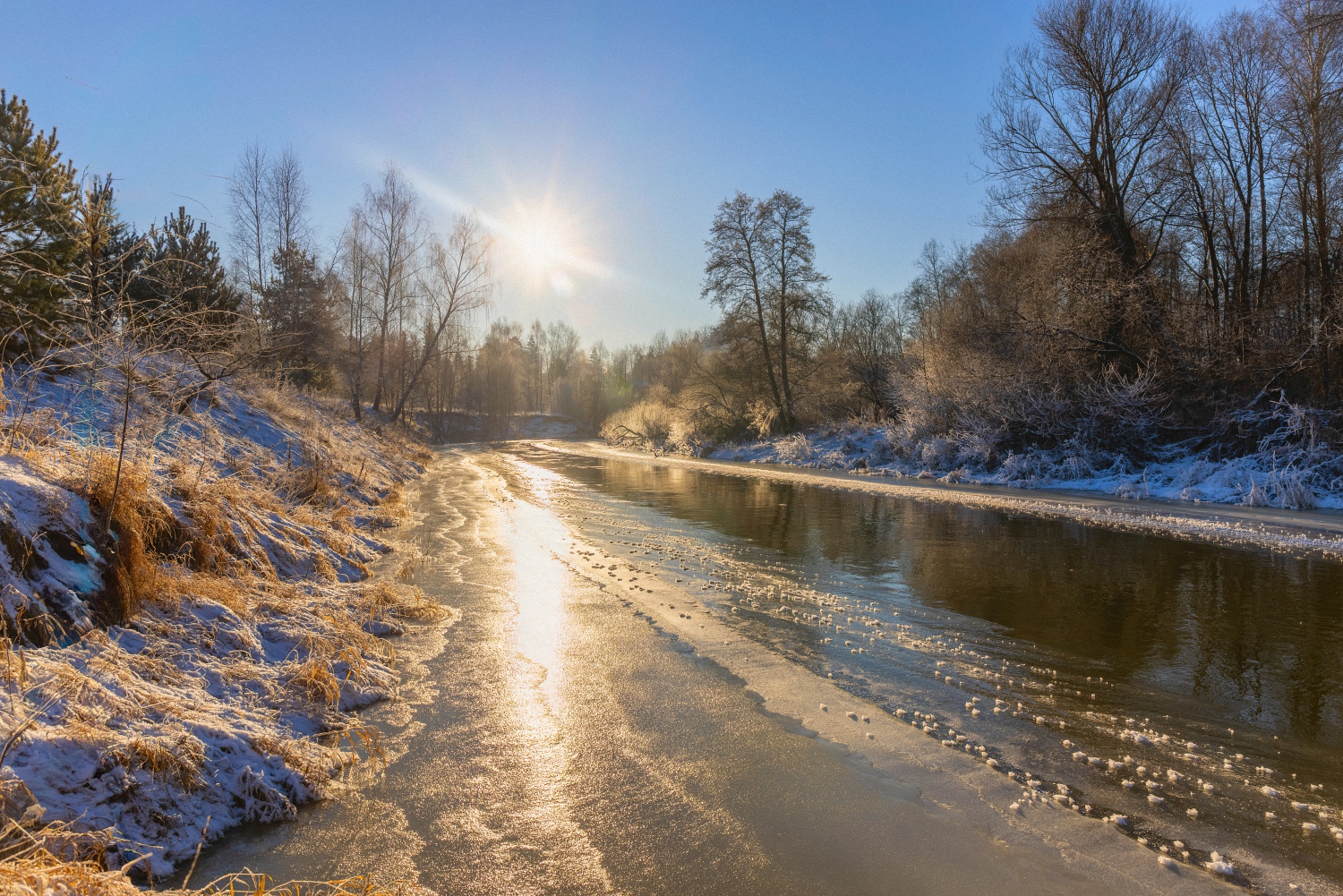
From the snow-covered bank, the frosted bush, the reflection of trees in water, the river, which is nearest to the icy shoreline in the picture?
the river

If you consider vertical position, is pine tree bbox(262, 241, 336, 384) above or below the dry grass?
above

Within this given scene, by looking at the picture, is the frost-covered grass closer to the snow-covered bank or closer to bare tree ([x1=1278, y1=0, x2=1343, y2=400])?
bare tree ([x1=1278, y1=0, x2=1343, y2=400])

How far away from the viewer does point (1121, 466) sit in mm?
18281

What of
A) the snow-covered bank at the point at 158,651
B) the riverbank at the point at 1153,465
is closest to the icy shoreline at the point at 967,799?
the snow-covered bank at the point at 158,651

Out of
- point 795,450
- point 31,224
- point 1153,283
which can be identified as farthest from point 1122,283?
point 31,224

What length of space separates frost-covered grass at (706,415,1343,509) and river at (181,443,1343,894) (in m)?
7.29

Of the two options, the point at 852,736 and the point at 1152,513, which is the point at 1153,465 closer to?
the point at 1152,513

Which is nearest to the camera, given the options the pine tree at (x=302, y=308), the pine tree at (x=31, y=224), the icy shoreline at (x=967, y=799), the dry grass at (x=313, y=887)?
the dry grass at (x=313, y=887)

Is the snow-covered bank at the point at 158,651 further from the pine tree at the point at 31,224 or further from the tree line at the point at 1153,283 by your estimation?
the tree line at the point at 1153,283

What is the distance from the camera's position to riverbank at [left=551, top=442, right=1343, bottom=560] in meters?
10.2

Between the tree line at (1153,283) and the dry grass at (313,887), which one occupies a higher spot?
the tree line at (1153,283)

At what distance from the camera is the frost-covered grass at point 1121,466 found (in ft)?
46.4

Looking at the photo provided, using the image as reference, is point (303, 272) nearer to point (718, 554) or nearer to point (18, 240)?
point (18, 240)

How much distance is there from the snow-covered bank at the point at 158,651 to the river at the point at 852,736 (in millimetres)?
283
